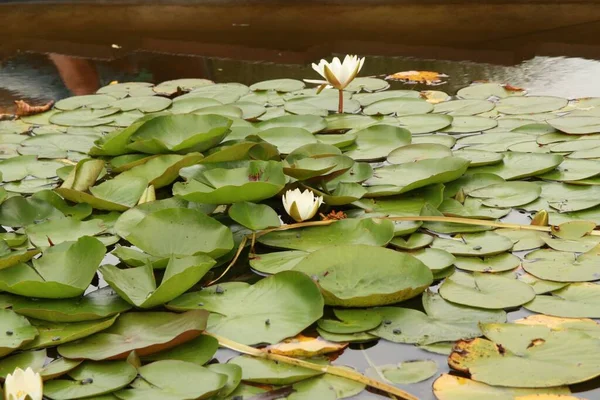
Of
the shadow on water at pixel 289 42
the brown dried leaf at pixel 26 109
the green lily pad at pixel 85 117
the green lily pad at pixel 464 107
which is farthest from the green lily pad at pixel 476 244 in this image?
the brown dried leaf at pixel 26 109

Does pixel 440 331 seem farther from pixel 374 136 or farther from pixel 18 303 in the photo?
pixel 374 136

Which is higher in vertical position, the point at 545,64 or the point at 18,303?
the point at 545,64

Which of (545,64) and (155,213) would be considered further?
(545,64)

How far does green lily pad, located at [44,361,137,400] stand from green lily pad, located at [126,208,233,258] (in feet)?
1.03

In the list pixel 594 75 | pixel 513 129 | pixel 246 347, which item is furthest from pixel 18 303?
pixel 594 75

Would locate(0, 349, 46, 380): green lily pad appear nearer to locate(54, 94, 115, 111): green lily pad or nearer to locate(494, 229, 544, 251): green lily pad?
locate(494, 229, 544, 251): green lily pad

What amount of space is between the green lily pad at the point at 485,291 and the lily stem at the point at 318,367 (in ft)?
0.87

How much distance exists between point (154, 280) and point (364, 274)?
375 mm

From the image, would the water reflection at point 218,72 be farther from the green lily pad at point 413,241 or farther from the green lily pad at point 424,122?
the green lily pad at point 413,241

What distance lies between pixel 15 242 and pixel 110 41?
234 cm

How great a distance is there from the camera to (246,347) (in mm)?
1209

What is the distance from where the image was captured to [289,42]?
137 inches

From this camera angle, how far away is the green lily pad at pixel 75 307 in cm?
127

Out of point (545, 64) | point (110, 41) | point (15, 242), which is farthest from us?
point (110, 41)
